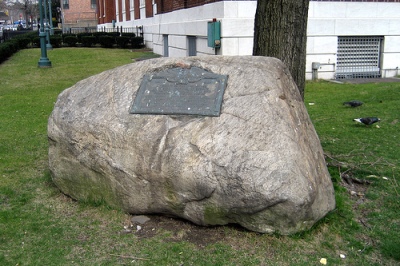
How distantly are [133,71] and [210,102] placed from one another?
3.49 feet

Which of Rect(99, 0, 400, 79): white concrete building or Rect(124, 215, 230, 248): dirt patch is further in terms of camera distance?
Rect(99, 0, 400, 79): white concrete building

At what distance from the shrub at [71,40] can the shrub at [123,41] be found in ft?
11.6

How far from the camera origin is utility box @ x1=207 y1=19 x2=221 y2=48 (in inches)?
485

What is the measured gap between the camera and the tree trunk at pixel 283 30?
17.8ft

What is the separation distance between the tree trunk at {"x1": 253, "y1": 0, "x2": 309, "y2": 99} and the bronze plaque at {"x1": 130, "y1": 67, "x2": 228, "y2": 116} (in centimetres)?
120

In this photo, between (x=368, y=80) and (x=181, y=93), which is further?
(x=368, y=80)

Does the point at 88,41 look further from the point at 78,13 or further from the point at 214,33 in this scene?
the point at 78,13

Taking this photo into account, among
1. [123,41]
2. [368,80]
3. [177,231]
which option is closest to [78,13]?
[123,41]

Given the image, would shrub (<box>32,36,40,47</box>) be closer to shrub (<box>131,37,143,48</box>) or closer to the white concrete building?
shrub (<box>131,37,143,48</box>)

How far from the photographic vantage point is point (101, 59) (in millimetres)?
20656

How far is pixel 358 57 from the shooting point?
552 inches

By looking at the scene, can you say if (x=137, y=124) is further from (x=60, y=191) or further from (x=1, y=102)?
(x=1, y=102)

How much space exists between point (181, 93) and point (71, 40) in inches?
1092

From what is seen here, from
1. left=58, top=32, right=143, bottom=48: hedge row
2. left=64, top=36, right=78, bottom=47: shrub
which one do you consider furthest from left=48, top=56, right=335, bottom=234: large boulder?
left=64, top=36, right=78, bottom=47: shrub
